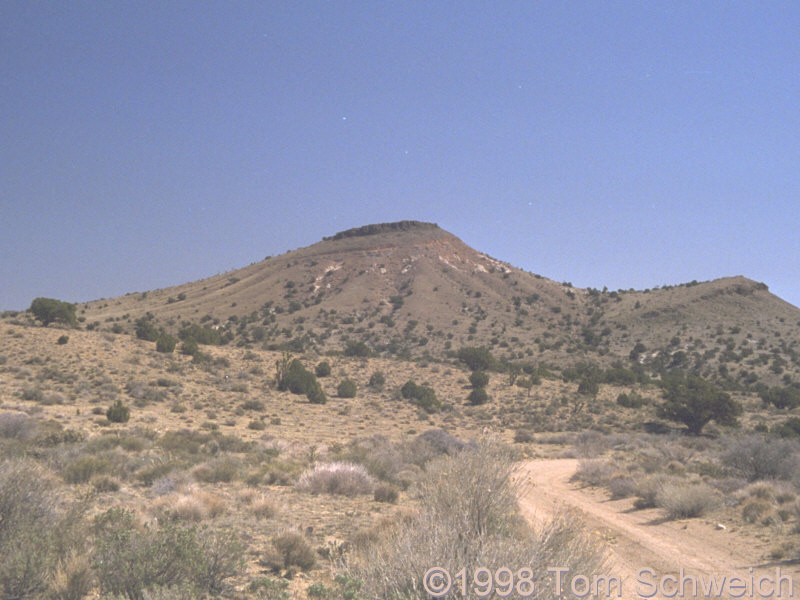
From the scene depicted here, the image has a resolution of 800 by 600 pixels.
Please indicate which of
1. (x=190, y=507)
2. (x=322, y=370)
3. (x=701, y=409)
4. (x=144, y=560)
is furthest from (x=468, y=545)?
(x=322, y=370)

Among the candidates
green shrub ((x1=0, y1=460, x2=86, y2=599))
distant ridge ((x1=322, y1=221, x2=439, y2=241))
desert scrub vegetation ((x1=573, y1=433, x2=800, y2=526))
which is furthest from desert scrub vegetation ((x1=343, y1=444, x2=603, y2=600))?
distant ridge ((x1=322, y1=221, x2=439, y2=241))

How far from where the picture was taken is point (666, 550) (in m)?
9.48

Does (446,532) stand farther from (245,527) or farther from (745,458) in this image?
(745,458)

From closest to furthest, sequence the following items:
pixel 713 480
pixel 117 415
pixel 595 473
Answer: pixel 713 480 → pixel 595 473 → pixel 117 415

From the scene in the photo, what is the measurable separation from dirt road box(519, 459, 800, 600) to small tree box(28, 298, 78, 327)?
38254 mm

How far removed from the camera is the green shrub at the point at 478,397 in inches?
1535

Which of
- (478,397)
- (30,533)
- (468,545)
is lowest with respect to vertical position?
(478,397)

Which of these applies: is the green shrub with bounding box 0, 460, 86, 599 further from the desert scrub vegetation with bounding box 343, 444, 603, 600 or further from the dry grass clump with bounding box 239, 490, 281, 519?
the dry grass clump with bounding box 239, 490, 281, 519

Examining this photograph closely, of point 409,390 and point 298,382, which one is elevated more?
point 298,382

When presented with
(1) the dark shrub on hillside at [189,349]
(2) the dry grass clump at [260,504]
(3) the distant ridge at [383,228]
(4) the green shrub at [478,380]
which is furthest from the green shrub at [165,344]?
(3) the distant ridge at [383,228]

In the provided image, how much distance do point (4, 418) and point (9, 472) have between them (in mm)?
11738

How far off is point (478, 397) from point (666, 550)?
1169 inches

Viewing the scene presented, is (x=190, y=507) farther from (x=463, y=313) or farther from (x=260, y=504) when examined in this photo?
(x=463, y=313)

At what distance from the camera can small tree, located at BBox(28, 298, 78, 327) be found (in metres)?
38.7
